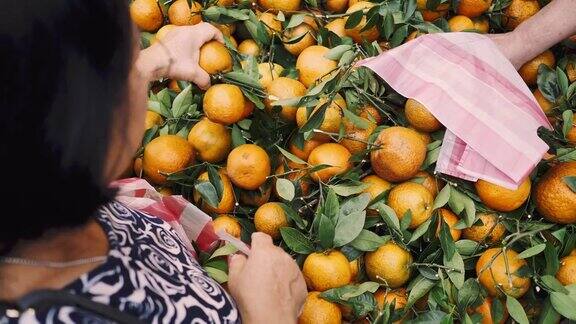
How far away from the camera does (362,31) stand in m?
1.66

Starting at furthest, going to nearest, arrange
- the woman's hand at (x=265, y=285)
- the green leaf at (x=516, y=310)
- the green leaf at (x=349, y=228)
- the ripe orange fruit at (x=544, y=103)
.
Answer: the ripe orange fruit at (x=544, y=103)
the green leaf at (x=349, y=228)
the green leaf at (x=516, y=310)
the woman's hand at (x=265, y=285)

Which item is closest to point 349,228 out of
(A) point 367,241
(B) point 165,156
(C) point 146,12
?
(A) point 367,241

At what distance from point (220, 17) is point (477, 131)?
81 centimetres

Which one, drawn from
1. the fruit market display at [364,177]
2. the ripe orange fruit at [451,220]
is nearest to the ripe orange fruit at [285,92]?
the fruit market display at [364,177]

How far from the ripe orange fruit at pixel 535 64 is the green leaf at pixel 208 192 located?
0.93m

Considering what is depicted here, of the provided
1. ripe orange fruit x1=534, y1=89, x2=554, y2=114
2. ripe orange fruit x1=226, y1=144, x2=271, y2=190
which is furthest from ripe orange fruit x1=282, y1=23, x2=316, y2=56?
ripe orange fruit x1=534, y1=89, x2=554, y2=114

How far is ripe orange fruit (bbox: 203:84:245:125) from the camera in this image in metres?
1.45

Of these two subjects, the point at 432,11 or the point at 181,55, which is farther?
the point at 432,11

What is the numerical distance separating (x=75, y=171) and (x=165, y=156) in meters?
0.85

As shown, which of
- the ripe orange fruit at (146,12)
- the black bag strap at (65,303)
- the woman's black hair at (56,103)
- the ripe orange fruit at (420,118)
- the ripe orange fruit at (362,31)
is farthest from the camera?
the ripe orange fruit at (146,12)

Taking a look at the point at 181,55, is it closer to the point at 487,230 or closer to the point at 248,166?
the point at 248,166

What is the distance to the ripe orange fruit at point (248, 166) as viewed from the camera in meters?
1.40

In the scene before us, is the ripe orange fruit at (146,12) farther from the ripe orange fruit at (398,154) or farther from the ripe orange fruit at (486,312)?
the ripe orange fruit at (486,312)

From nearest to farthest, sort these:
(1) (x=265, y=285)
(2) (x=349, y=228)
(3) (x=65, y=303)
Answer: (3) (x=65, y=303), (1) (x=265, y=285), (2) (x=349, y=228)
